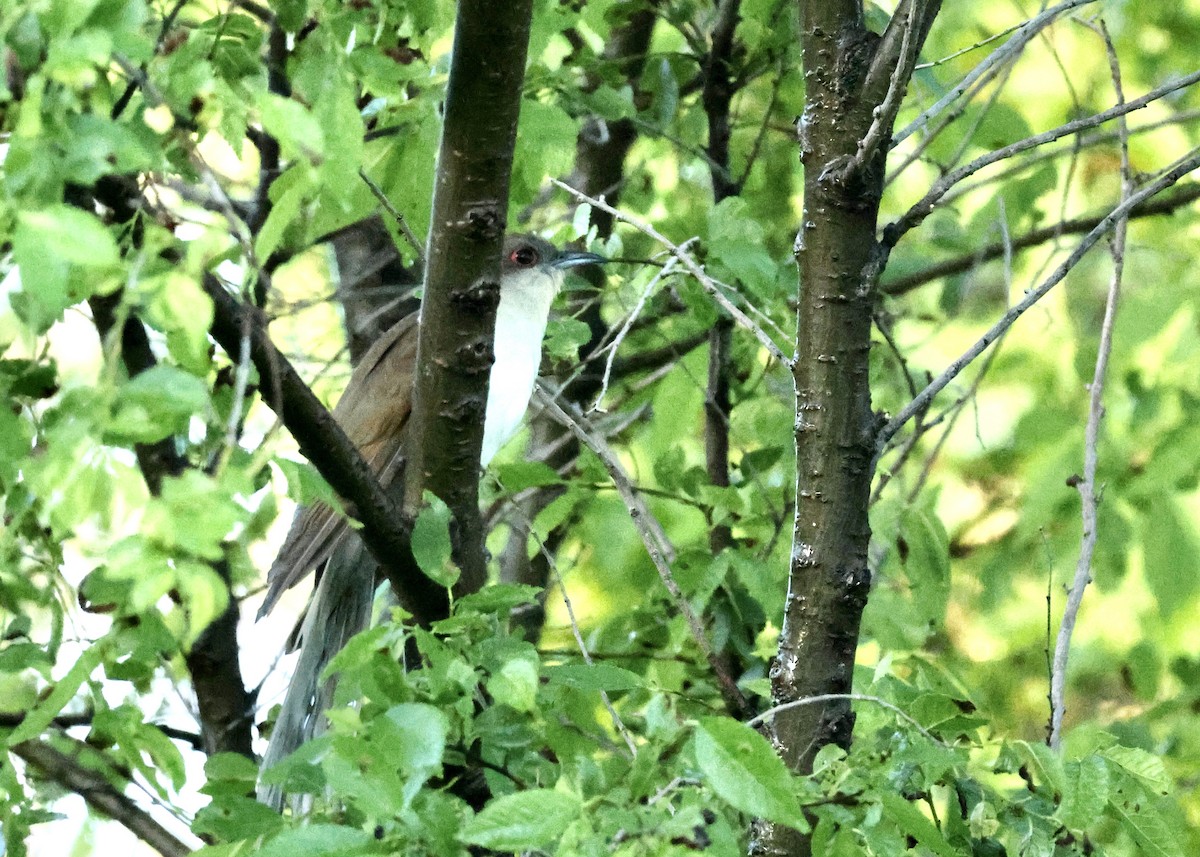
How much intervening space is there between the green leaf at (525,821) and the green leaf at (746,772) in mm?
153

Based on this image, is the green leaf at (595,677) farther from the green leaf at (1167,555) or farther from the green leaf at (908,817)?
the green leaf at (1167,555)

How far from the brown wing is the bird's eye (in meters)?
0.69

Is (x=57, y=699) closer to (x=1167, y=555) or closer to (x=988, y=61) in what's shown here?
(x=988, y=61)

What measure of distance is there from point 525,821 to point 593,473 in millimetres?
2329

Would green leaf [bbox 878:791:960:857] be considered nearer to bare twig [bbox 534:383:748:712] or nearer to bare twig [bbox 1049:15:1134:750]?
bare twig [bbox 1049:15:1134:750]

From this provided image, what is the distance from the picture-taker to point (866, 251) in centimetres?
236

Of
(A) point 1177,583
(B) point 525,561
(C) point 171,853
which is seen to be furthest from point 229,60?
(A) point 1177,583

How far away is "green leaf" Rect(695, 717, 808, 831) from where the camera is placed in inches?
61.2

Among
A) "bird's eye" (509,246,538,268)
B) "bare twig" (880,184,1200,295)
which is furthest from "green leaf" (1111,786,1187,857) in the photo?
"bird's eye" (509,246,538,268)

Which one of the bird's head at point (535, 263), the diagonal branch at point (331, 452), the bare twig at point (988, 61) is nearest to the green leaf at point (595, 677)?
the diagonal branch at point (331, 452)

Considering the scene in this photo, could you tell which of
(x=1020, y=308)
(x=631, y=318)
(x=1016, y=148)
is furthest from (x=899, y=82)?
(x=631, y=318)

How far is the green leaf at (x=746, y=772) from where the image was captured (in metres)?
1.55

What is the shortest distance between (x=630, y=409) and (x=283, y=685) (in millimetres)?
1625

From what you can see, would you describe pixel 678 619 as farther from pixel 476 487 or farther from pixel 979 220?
pixel 979 220
